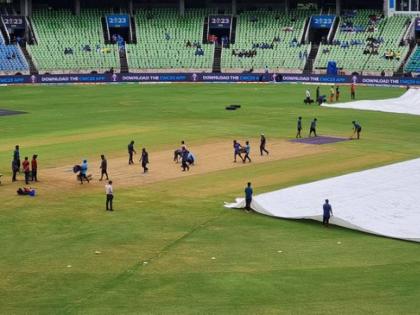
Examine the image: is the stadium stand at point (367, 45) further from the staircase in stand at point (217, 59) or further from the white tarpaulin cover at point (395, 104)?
the white tarpaulin cover at point (395, 104)

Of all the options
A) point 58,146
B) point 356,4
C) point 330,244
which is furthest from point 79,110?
point 356,4

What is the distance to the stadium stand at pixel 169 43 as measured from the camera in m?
110

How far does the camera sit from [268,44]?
114 m

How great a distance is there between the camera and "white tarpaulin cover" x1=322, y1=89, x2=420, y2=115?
7300 cm

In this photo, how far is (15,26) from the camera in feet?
377

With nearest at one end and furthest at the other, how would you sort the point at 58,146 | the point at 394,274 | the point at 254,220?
the point at 394,274, the point at 254,220, the point at 58,146

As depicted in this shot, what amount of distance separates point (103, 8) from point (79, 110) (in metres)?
50.8

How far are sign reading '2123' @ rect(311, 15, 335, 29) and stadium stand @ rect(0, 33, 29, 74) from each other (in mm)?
38685

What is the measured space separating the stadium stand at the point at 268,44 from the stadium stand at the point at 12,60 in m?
24.9

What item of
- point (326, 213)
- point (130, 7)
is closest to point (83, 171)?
point (326, 213)

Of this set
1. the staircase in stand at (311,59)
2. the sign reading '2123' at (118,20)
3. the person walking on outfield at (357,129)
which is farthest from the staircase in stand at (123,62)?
the person walking on outfield at (357,129)

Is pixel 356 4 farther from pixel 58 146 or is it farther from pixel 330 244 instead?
pixel 330 244

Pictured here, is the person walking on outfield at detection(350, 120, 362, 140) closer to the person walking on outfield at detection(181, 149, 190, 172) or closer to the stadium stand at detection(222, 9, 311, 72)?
the person walking on outfield at detection(181, 149, 190, 172)

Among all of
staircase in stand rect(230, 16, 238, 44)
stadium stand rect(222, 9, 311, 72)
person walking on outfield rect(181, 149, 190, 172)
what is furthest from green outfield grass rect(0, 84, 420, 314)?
staircase in stand rect(230, 16, 238, 44)
